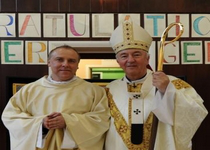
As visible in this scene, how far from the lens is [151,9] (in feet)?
10.7

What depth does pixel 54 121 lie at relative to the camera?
1943mm

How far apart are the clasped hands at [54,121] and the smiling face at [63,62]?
29 centimetres

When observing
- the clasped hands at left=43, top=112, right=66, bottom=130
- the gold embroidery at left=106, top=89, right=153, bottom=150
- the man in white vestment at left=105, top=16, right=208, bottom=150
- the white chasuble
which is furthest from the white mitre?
the clasped hands at left=43, top=112, right=66, bottom=130

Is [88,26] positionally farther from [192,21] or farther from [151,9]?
[192,21]

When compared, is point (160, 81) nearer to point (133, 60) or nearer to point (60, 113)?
point (133, 60)

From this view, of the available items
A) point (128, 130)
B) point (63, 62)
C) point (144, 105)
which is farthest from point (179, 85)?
point (63, 62)

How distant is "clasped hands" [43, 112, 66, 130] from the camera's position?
1939 millimetres

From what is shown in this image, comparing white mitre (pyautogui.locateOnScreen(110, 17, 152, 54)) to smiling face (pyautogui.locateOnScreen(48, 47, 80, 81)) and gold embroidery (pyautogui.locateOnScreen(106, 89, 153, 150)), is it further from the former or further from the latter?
gold embroidery (pyautogui.locateOnScreen(106, 89, 153, 150))

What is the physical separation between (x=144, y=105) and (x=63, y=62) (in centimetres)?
63

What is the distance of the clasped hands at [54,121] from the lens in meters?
1.94

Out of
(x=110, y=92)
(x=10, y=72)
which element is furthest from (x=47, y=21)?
(x=110, y=92)

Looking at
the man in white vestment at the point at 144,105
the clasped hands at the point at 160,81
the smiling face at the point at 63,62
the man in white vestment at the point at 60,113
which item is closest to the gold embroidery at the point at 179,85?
the man in white vestment at the point at 144,105

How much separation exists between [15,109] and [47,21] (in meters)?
1.34

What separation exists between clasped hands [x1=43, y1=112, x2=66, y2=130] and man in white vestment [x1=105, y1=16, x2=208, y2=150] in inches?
15.1
